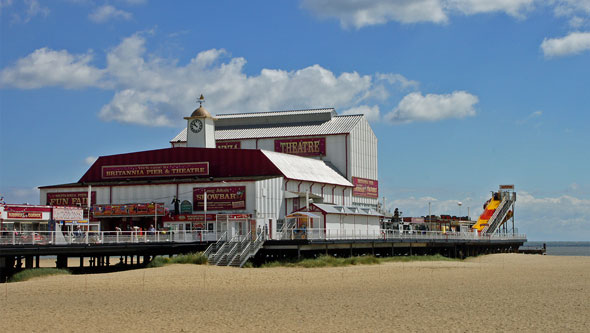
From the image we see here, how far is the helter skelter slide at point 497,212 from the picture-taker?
90.0 m

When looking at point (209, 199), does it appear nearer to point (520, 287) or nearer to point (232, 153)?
point (232, 153)

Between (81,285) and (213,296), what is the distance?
24.6ft

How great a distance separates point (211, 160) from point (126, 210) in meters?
9.56

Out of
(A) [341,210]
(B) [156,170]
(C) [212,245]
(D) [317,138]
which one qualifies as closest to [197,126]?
(B) [156,170]

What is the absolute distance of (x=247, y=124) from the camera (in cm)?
8975

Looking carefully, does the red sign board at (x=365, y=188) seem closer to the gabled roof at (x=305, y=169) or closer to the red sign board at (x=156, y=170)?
the gabled roof at (x=305, y=169)

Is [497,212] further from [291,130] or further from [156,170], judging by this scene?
[156,170]

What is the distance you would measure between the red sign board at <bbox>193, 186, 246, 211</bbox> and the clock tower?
11751 mm

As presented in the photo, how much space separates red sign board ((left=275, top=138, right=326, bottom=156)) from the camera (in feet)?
271

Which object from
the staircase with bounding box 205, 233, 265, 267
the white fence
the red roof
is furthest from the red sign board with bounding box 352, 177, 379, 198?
the staircase with bounding box 205, 233, 265, 267

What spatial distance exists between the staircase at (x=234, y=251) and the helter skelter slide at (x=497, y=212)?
44739 mm

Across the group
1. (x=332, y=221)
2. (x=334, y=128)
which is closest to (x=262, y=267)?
(x=332, y=221)

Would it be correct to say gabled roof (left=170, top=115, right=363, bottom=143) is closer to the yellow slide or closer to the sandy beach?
the yellow slide

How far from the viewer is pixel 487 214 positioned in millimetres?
93500
